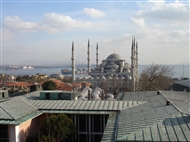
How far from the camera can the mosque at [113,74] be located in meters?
47.9

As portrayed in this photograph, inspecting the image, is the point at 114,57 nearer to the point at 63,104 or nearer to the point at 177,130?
the point at 63,104

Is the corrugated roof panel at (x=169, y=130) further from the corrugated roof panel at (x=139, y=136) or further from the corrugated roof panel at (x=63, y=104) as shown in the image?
the corrugated roof panel at (x=63, y=104)

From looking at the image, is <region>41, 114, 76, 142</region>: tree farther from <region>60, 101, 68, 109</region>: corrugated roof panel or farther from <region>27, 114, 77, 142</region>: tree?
<region>60, 101, 68, 109</region>: corrugated roof panel

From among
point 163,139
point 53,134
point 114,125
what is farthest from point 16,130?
point 163,139

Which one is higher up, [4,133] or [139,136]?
[139,136]

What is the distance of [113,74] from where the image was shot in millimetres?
58875

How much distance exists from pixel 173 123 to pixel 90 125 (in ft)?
15.1

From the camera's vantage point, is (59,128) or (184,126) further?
(59,128)

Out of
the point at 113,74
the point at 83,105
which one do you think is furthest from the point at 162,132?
the point at 113,74

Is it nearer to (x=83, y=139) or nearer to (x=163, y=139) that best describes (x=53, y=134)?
(x=83, y=139)

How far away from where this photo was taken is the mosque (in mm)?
47875

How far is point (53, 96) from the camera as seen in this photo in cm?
1400

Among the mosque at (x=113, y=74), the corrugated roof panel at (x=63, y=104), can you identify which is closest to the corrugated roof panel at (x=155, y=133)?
the corrugated roof panel at (x=63, y=104)

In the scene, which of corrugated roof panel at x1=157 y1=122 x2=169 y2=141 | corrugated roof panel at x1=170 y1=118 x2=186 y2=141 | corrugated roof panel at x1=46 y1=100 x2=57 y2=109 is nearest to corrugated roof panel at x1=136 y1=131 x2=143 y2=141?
corrugated roof panel at x1=157 y1=122 x2=169 y2=141
